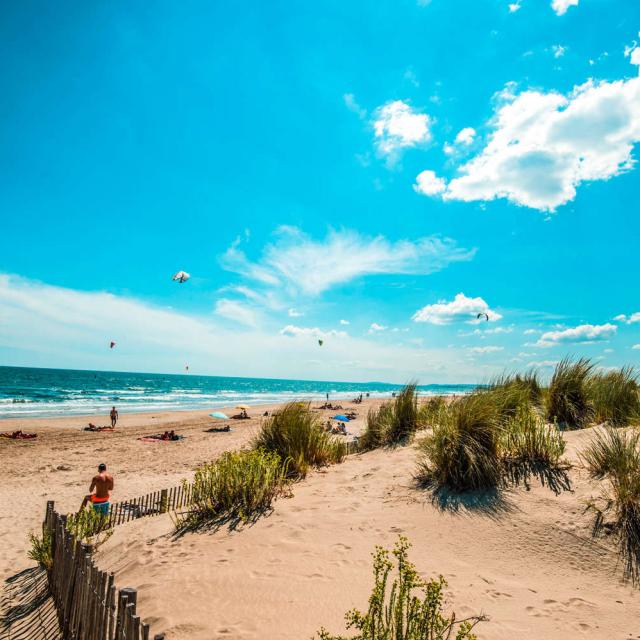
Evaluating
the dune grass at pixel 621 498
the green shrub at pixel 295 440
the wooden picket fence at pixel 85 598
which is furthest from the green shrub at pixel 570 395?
the wooden picket fence at pixel 85 598

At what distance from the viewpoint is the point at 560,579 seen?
477cm

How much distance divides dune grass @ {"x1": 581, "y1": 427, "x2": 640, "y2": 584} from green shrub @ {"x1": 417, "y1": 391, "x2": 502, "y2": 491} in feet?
4.74

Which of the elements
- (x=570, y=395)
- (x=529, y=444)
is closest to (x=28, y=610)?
(x=529, y=444)

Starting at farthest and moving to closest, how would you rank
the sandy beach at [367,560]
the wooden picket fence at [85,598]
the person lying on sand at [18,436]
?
1. the person lying on sand at [18,436]
2. the sandy beach at [367,560]
3. the wooden picket fence at [85,598]

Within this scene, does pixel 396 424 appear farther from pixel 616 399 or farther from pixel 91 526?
pixel 91 526

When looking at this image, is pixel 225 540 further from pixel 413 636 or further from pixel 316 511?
pixel 413 636

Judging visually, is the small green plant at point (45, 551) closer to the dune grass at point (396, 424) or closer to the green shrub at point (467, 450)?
the green shrub at point (467, 450)

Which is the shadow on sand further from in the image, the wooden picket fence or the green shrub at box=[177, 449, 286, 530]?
the green shrub at box=[177, 449, 286, 530]

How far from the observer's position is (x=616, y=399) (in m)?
9.46

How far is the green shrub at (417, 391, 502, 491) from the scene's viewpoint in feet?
21.5

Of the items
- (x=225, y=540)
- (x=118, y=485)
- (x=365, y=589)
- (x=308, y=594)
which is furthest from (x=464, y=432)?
(x=118, y=485)

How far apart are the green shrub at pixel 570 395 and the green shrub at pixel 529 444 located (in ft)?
10.3

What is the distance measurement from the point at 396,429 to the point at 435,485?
411 cm

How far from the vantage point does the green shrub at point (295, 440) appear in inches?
352
